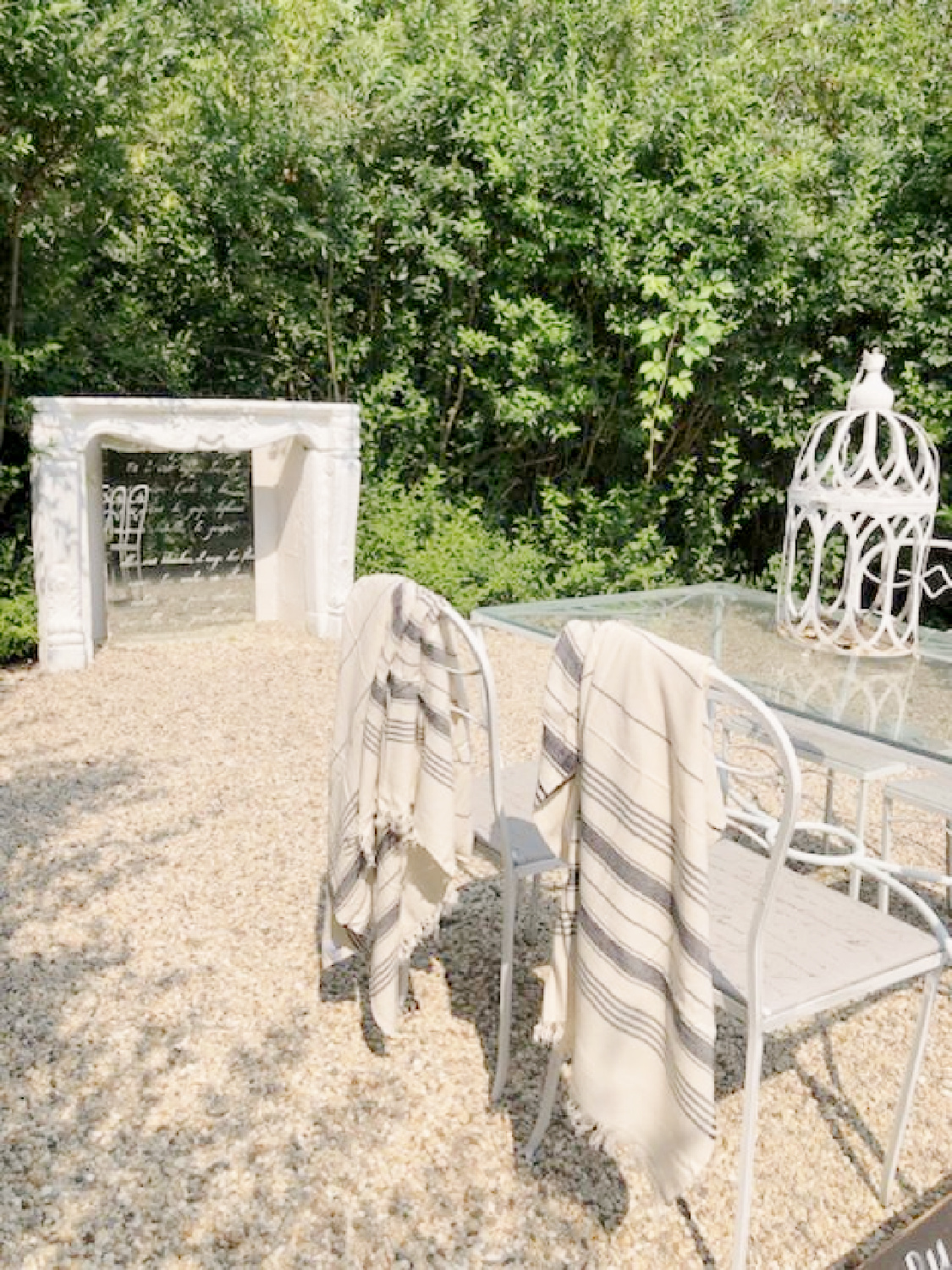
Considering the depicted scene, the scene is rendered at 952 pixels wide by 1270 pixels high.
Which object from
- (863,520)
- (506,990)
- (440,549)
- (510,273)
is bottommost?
(506,990)

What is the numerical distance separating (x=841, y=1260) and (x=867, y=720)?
42.7 inches

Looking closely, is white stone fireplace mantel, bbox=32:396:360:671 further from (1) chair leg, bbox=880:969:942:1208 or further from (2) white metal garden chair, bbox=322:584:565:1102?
(1) chair leg, bbox=880:969:942:1208

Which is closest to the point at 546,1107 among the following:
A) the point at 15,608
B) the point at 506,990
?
the point at 506,990

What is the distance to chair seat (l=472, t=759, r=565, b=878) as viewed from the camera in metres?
2.46

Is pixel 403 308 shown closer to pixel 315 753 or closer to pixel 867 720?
pixel 315 753

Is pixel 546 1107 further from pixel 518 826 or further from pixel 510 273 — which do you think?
pixel 510 273

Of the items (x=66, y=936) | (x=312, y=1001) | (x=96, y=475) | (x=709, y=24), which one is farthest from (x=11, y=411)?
(x=709, y=24)

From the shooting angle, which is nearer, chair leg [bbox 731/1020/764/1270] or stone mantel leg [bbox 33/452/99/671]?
chair leg [bbox 731/1020/764/1270]

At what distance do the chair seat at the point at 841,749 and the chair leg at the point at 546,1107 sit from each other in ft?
3.06

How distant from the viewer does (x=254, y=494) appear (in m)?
7.12

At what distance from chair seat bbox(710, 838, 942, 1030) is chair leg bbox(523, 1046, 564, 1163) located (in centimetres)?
38

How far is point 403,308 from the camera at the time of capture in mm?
7762

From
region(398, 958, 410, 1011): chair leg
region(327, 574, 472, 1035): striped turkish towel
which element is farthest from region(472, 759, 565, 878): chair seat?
region(398, 958, 410, 1011): chair leg

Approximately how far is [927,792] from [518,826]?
1208 mm
